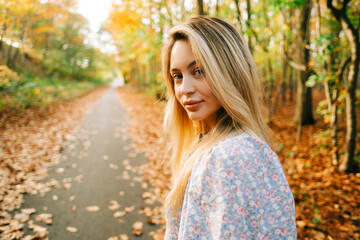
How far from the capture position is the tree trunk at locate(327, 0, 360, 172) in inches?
158

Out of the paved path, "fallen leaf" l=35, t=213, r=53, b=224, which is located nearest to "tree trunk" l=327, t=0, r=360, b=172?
the paved path

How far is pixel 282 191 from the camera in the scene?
0.94 m

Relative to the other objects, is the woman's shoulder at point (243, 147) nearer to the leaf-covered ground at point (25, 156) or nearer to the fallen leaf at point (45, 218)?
the leaf-covered ground at point (25, 156)

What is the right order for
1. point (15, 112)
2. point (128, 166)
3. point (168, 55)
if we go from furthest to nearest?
point (15, 112)
point (128, 166)
point (168, 55)

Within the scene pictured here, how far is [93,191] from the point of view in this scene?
4.54 meters

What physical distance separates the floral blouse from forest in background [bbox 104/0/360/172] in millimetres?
1476

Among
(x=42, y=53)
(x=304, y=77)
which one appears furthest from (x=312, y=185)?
(x=42, y=53)

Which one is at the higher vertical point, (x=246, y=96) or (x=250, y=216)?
(x=246, y=96)

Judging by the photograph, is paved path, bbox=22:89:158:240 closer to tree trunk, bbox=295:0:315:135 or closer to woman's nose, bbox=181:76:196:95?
woman's nose, bbox=181:76:196:95

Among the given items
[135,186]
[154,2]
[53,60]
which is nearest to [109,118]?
[154,2]

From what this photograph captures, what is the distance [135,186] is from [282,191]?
4.43 meters

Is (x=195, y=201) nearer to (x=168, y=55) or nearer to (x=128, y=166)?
(x=168, y=55)

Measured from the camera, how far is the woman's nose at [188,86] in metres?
1.25

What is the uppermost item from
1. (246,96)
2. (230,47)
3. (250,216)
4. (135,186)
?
(230,47)
